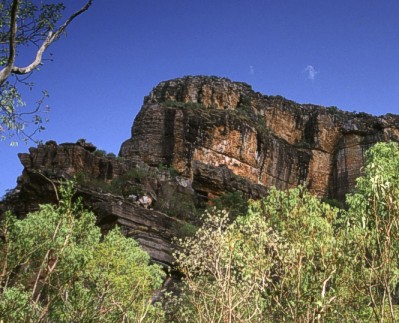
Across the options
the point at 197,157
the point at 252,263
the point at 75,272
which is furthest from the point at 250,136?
the point at 252,263

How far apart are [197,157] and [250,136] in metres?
8.83

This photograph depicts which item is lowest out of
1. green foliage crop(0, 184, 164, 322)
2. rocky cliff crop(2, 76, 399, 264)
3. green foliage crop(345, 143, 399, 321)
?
green foliage crop(0, 184, 164, 322)

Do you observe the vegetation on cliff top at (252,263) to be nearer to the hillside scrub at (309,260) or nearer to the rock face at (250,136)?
the hillside scrub at (309,260)

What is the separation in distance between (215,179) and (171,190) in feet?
27.0

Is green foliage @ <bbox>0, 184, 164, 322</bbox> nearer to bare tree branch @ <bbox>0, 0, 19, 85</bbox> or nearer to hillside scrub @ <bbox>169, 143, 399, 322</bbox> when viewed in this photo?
hillside scrub @ <bbox>169, 143, 399, 322</bbox>

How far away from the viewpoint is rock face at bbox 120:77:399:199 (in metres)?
55.8

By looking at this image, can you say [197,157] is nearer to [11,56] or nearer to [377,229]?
[377,229]

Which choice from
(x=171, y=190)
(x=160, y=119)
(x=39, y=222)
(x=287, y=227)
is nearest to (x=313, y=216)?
(x=287, y=227)

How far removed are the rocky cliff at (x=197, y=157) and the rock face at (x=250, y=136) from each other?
0.13 meters

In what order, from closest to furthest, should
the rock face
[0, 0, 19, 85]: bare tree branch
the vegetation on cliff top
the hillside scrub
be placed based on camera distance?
[0, 0, 19, 85]: bare tree branch, the hillside scrub, the vegetation on cliff top, the rock face

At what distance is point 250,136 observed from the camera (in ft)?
199

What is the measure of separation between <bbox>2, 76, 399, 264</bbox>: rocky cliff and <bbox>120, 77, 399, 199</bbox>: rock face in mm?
127

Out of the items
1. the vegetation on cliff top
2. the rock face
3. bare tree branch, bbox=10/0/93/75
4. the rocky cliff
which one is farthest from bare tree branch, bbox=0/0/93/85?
the rock face

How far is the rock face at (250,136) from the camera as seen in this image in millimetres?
55781
